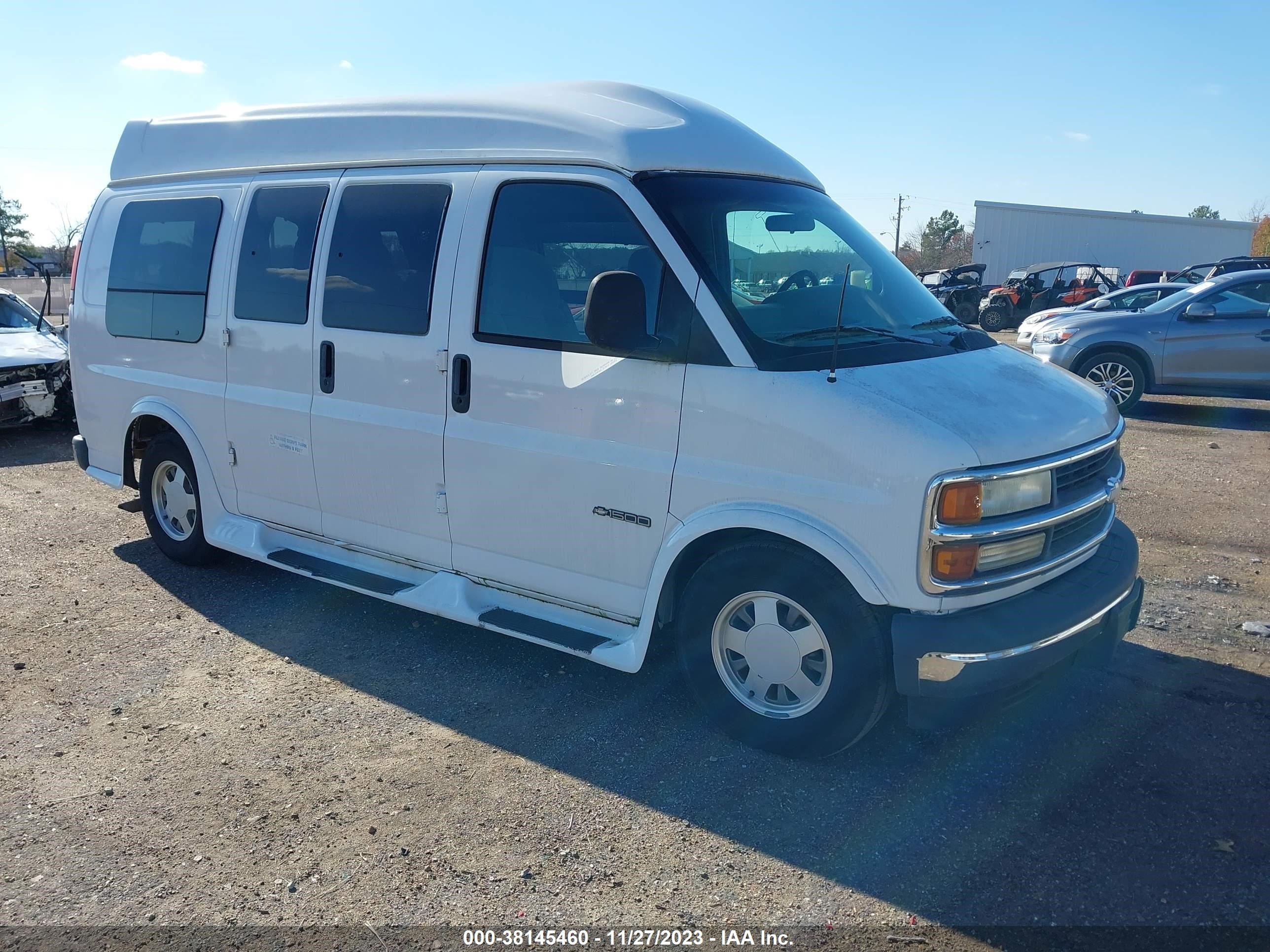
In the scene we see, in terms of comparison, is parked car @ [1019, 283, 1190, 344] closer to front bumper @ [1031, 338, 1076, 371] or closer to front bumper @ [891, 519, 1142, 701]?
front bumper @ [1031, 338, 1076, 371]

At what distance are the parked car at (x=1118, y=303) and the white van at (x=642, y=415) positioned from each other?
1093 cm

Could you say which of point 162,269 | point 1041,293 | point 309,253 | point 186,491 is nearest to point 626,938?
point 309,253

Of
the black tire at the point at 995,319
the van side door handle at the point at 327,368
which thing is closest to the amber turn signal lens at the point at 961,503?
the van side door handle at the point at 327,368

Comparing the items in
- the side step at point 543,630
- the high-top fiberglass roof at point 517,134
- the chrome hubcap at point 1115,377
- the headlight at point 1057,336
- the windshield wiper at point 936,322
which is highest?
the high-top fiberglass roof at point 517,134

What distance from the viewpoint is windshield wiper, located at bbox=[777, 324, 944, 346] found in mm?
3732

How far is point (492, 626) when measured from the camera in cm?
426

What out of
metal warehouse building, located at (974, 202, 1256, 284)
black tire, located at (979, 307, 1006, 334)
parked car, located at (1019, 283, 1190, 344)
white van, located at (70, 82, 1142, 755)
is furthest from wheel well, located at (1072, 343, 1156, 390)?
metal warehouse building, located at (974, 202, 1256, 284)

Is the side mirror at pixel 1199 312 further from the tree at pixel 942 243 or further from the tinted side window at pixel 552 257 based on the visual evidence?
the tree at pixel 942 243

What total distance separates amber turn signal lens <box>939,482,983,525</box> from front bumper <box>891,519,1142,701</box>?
351 mm

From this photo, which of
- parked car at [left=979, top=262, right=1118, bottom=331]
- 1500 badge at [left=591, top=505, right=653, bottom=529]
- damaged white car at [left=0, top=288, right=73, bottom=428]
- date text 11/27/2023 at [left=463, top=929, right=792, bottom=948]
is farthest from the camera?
parked car at [left=979, top=262, right=1118, bottom=331]

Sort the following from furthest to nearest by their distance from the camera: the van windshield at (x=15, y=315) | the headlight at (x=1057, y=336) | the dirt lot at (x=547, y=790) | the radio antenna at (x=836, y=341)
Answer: the headlight at (x=1057, y=336) < the van windshield at (x=15, y=315) < the radio antenna at (x=836, y=341) < the dirt lot at (x=547, y=790)

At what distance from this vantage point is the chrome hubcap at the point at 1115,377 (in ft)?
38.5

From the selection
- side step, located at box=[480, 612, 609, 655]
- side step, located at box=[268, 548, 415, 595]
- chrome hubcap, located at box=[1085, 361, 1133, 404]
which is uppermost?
chrome hubcap, located at box=[1085, 361, 1133, 404]

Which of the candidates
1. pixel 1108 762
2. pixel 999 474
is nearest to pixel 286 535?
pixel 999 474
